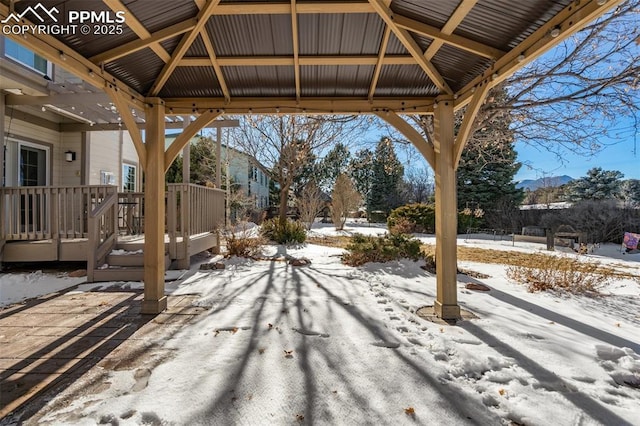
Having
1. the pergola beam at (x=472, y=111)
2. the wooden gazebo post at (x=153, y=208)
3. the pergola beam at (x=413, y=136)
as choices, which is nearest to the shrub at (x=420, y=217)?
the pergola beam at (x=413, y=136)

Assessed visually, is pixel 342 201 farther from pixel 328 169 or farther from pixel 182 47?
pixel 182 47

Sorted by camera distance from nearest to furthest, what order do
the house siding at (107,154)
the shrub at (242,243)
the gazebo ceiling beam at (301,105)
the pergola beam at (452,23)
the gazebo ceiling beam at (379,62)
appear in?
1. the pergola beam at (452,23)
2. the gazebo ceiling beam at (379,62)
3. the gazebo ceiling beam at (301,105)
4. the shrub at (242,243)
5. the house siding at (107,154)

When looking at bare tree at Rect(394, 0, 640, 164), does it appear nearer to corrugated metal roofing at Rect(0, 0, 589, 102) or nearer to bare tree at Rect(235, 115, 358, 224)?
corrugated metal roofing at Rect(0, 0, 589, 102)

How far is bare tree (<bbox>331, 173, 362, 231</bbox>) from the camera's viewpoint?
721 inches

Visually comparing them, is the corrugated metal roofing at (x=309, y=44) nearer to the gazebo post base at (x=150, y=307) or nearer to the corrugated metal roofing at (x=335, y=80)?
the corrugated metal roofing at (x=335, y=80)

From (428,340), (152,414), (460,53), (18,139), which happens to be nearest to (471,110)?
(460,53)

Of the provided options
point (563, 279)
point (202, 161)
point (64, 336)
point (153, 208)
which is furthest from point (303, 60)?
point (202, 161)

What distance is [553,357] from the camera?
9.04 feet

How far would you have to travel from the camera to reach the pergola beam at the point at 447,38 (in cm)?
300

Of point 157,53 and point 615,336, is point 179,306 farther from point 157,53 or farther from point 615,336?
point 615,336

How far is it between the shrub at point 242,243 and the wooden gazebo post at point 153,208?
378 cm

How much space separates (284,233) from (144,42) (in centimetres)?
785

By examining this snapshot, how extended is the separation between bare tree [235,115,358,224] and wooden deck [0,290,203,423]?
23.8 feet

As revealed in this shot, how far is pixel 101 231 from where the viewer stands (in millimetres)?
5781
